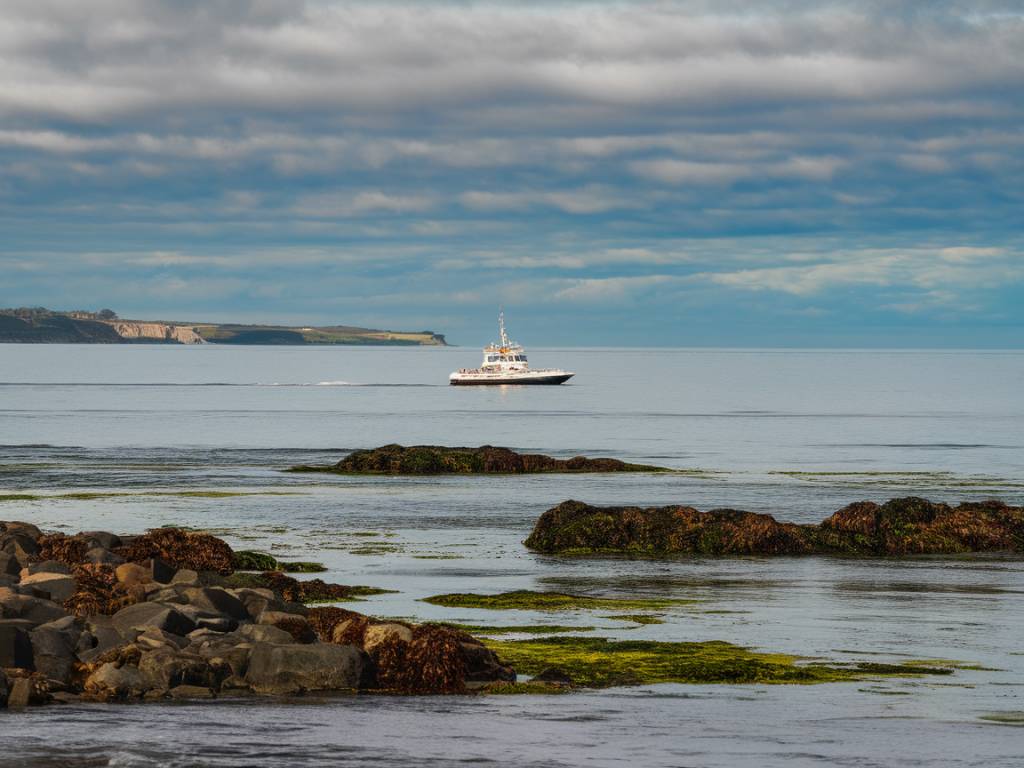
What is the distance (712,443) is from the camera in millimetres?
83375

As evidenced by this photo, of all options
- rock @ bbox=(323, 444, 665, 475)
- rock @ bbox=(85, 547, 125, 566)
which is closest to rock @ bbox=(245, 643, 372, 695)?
rock @ bbox=(85, 547, 125, 566)

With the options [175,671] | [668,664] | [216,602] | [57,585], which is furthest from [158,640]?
[668,664]

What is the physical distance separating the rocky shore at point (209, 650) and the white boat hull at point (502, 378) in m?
161

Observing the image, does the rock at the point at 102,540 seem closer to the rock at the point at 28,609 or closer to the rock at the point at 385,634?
the rock at the point at 28,609

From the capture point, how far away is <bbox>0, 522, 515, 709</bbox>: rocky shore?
18.6 m

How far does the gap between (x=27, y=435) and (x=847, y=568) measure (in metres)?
61.9

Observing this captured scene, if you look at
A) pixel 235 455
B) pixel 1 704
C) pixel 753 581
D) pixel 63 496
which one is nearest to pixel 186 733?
pixel 1 704

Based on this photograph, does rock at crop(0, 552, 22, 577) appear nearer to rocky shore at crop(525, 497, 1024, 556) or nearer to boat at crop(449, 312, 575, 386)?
rocky shore at crop(525, 497, 1024, 556)

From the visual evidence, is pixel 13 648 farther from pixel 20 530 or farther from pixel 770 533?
pixel 770 533

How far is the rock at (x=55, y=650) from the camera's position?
18984mm

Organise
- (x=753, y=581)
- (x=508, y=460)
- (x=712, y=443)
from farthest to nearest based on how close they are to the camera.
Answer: (x=712, y=443), (x=508, y=460), (x=753, y=581)

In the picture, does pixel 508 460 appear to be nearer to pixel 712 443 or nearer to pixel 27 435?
pixel 712 443

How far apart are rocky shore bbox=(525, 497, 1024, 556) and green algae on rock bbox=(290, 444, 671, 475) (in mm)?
22112

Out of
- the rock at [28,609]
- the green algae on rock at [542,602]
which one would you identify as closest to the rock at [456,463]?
the green algae on rock at [542,602]
